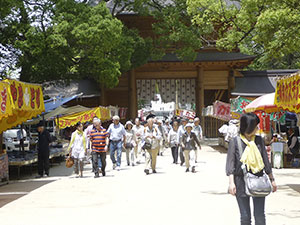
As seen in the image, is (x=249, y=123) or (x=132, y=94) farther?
(x=132, y=94)

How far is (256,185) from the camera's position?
5.46 meters

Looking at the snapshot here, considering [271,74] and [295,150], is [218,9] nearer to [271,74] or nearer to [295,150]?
[295,150]

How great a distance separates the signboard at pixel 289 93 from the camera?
1108cm

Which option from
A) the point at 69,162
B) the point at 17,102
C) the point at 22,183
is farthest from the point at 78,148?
the point at 17,102

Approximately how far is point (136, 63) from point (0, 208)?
73.3 ft

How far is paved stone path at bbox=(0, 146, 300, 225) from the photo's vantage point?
311 inches

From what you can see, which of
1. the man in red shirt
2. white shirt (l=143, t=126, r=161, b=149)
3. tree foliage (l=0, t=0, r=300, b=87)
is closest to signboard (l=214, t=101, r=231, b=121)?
tree foliage (l=0, t=0, r=300, b=87)

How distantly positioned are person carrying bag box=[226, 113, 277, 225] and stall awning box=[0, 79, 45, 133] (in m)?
7.26

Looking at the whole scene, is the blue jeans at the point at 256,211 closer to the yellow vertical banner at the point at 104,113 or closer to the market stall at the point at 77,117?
the market stall at the point at 77,117

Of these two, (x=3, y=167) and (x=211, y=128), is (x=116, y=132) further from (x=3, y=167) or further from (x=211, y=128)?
(x=211, y=128)

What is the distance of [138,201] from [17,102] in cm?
479

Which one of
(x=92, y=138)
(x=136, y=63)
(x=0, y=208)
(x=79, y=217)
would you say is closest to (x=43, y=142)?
(x=92, y=138)

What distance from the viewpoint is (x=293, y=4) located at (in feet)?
53.2

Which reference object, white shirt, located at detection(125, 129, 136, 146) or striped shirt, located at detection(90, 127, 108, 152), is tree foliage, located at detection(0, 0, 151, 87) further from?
striped shirt, located at detection(90, 127, 108, 152)
